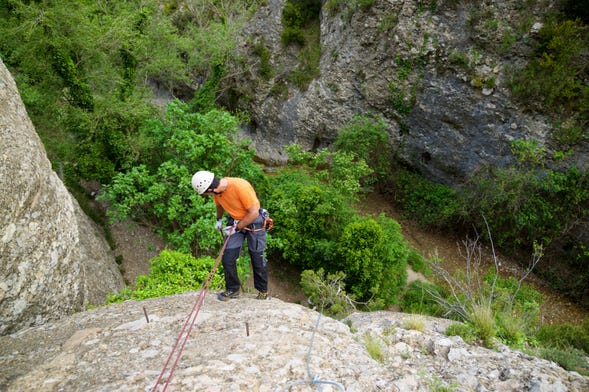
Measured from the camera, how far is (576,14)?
1356 centimetres

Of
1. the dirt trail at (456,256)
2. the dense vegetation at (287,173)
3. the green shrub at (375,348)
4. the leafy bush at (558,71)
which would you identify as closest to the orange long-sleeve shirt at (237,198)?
the green shrub at (375,348)

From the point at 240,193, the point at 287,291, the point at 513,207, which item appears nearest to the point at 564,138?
the point at 513,207

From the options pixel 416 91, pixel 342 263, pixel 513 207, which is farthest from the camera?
pixel 416 91

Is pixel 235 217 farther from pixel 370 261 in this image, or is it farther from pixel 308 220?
pixel 308 220

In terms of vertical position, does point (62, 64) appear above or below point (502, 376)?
above

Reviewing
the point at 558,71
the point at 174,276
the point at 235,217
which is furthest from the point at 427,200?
the point at 235,217

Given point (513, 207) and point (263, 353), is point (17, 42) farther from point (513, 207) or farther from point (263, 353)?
point (513, 207)

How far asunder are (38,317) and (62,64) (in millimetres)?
9118

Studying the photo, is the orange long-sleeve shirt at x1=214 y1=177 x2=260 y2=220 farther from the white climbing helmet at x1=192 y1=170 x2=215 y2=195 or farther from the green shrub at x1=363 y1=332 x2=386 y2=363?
the green shrub at x1=363 y1=332 x2=386 y2=363

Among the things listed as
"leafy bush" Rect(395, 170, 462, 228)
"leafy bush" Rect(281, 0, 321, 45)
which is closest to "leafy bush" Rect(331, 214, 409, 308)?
"leafy bush" Rect(395, 170, 462, 228)

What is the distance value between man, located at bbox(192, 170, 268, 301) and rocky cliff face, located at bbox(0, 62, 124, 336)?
3.13 metres

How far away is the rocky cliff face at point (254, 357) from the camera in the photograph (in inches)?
158

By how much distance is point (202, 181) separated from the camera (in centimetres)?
496

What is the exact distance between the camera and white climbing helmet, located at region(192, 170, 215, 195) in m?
4.94
